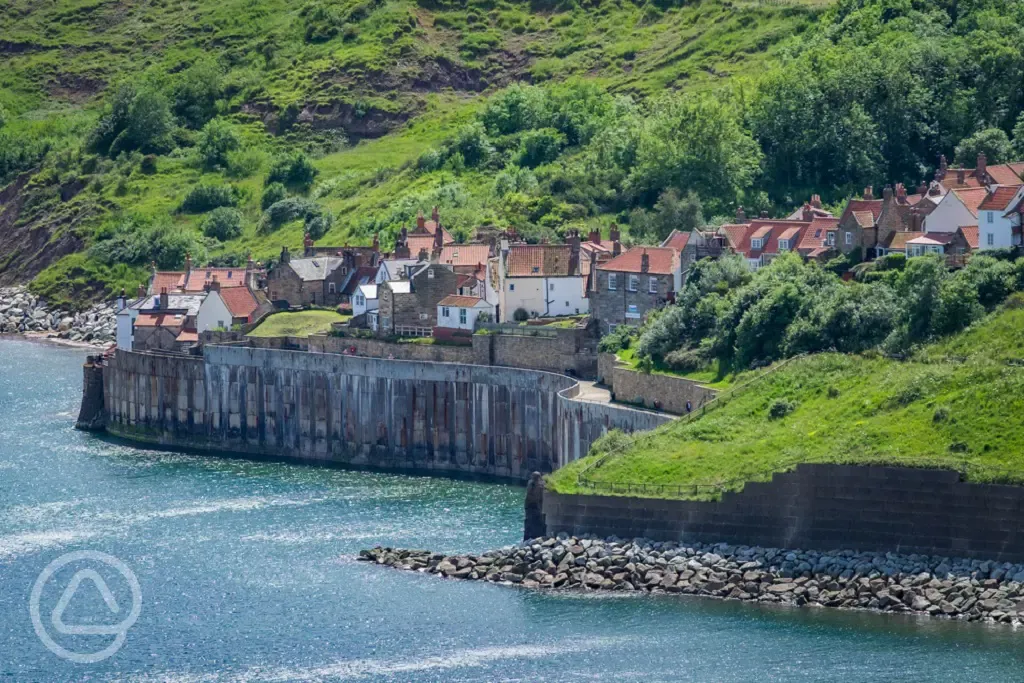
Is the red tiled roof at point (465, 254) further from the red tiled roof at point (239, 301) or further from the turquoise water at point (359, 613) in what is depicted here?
the turquoise water at point (359, 613)

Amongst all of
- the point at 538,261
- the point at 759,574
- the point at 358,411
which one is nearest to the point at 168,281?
the point at 358,411

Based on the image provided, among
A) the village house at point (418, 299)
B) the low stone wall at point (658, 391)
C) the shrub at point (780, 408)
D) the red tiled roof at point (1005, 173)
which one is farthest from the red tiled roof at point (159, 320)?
the shrub at point (780, 408)

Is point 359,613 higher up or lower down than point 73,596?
higher up

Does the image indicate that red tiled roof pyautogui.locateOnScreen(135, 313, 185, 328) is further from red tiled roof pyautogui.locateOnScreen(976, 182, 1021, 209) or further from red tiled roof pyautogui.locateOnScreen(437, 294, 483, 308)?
red tiled roof pyautogui.locateOnScreen(976, 182, 1021, 209)

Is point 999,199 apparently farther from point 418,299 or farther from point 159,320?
point 159,320

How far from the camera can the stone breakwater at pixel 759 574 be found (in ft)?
310

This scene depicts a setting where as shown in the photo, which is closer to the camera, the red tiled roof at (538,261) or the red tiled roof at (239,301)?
the red tiled roof at (538,261)

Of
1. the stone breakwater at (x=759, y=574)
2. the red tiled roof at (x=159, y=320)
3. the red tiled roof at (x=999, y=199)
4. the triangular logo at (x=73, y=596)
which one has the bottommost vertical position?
the triangular logo at (x=73, y=596)

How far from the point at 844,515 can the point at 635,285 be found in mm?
38778

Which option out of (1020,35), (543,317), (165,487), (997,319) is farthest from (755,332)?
(1020,35)

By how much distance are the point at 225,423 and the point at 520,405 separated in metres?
22.9

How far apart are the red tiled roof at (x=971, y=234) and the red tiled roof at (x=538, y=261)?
26522 mm

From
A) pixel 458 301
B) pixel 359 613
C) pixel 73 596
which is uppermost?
pixel 458 301

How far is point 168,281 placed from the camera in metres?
163
